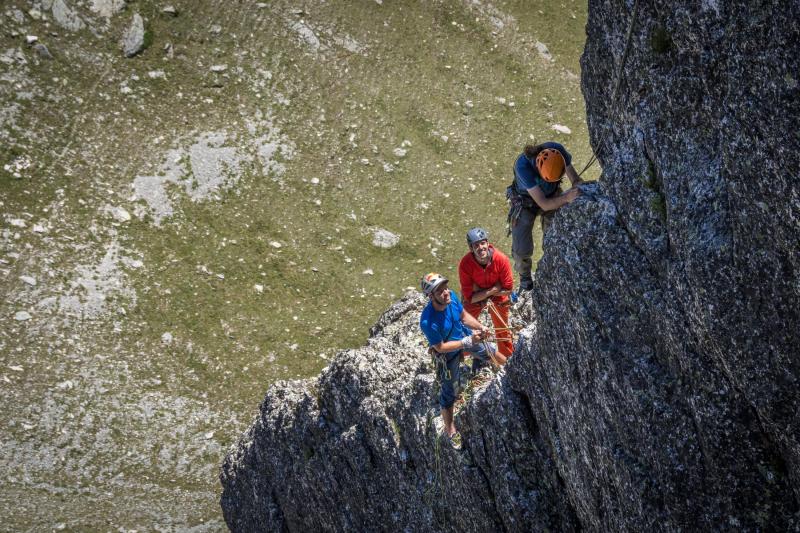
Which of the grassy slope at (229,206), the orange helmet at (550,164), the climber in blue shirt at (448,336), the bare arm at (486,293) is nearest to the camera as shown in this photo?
the orange helmet at (550,164)

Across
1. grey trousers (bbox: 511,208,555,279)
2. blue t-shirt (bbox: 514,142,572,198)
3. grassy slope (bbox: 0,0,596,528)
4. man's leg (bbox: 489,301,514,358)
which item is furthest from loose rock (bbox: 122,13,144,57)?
blue t-shirt (bbox: 514,142,572,198)

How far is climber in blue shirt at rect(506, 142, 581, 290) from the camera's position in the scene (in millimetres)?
11039

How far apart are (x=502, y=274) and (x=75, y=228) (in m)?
23.5

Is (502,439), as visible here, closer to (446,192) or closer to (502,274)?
(502,274)

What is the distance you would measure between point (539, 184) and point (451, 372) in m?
4.35

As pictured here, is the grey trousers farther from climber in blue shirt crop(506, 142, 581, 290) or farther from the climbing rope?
the climbing rope

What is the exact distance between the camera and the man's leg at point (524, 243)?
12.8m

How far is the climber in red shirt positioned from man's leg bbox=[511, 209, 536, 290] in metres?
0.77

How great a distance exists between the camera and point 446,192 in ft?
115

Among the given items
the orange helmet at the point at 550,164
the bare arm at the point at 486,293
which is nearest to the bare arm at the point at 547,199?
the orange helmet at the point at 550,164

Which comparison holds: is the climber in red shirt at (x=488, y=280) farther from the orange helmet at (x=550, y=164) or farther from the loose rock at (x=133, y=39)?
the loose rock at (x=133, y=39)

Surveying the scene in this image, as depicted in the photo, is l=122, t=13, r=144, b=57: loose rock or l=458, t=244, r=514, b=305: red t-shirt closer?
l=458, t=244, r=514, b=305: red t-shirt

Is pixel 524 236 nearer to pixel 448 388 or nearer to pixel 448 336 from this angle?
pixel 448 336

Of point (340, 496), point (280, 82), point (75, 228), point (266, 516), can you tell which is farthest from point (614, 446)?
point (280, 82)
